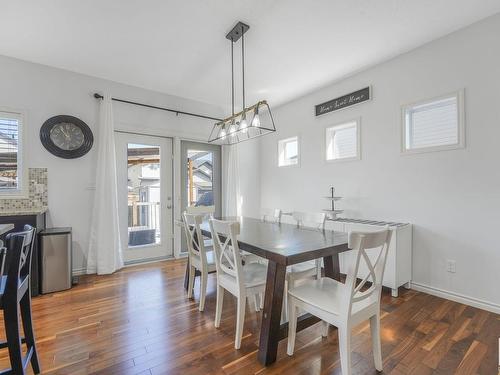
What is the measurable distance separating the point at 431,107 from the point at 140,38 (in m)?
3.28

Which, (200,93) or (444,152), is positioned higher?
(200,93)

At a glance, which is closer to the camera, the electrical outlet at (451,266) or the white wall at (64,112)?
the electrical outlet at (451,266)

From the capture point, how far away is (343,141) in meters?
3.80

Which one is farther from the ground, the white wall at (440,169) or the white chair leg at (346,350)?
the white wall at (440,169)

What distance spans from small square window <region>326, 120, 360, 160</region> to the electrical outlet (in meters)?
1.58

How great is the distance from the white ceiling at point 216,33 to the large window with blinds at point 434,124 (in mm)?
695

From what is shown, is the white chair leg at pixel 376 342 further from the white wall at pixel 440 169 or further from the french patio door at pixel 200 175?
the french patio door at pixel 200 175

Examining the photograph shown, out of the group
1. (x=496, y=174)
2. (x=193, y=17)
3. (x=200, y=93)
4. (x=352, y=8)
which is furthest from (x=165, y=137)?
(x=496, y=174)

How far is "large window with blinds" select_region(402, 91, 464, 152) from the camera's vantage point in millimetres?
2613

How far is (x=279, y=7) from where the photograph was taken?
2.24 metres

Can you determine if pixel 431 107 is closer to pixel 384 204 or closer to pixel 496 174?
pixel 496 174

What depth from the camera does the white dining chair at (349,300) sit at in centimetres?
140

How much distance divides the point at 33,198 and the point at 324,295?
3.60 m

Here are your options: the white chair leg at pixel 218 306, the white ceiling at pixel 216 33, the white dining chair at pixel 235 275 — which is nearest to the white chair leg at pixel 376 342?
the white dining chair at pixel 235 275
